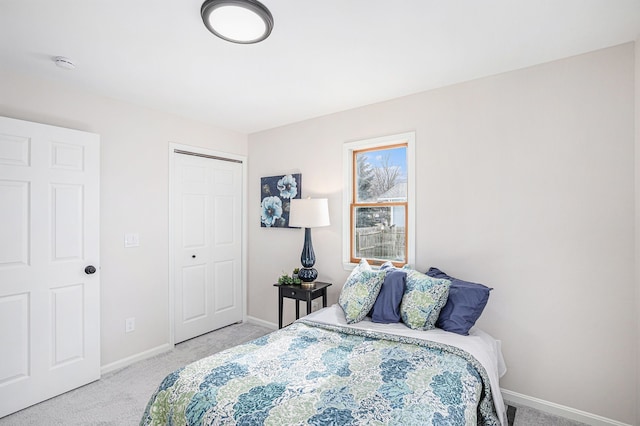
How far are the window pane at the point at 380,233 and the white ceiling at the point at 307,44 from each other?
108 cm

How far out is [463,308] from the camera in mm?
2146

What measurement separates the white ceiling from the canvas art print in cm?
108

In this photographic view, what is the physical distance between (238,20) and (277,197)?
230cm

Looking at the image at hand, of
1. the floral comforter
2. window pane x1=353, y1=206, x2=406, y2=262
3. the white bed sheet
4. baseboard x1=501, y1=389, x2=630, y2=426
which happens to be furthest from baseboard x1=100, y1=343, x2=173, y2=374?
baseboard x1=501, y1=389, x2=630, y2=426

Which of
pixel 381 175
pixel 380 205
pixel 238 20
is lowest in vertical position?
pixel 380 205

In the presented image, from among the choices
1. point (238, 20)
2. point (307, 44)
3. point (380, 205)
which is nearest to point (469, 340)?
point (380, 205)

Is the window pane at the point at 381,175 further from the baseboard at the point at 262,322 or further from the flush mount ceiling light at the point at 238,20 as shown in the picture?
the baseboard at the point at 262,322

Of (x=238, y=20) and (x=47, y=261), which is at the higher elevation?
(x=238, y=20)

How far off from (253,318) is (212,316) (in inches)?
20.7

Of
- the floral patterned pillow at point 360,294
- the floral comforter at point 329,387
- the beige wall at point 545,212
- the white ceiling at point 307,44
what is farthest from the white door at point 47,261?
the beige wall at point 545,212

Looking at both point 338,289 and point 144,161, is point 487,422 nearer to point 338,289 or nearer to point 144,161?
point 338,289

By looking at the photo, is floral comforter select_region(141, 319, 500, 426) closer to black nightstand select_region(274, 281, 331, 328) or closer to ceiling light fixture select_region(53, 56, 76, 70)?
black nightstand select_region(274, 281, 331, 328)

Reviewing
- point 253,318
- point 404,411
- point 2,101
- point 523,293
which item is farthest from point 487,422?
point 2,101

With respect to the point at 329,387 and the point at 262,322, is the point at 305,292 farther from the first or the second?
the point at 329,387
